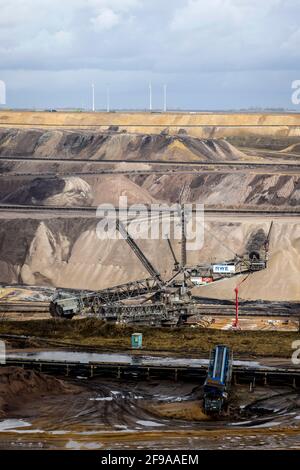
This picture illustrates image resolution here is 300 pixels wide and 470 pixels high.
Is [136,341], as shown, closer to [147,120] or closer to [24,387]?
[24,387]

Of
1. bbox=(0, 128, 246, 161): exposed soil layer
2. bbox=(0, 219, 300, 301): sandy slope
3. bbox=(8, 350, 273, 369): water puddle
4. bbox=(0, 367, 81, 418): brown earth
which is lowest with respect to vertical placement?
bbox=(0, 367, 81, 418): brown earth

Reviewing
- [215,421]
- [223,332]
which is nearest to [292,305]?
[223,332]

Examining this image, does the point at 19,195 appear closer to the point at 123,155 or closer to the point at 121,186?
the point at 121,186

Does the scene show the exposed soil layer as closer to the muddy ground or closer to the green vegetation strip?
the green vegetation strip

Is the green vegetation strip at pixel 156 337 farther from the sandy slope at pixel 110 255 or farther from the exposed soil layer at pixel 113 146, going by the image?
the exposed soil layer at pixel 113 146

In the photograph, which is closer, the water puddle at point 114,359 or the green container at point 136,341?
the water puddle at point 114,359

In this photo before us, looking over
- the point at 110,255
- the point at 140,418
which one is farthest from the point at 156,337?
the point at 110,255

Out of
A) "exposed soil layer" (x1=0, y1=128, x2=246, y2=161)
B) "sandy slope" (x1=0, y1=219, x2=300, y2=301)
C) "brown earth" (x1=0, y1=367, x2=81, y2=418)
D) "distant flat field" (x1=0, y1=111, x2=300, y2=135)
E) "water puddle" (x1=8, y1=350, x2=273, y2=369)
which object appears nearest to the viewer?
"brown earth" (x1=0, y1=367, x2=81, y2=418)

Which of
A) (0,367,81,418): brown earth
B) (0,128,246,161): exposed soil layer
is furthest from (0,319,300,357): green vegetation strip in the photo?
(0,128,246,161): exposed soil layer

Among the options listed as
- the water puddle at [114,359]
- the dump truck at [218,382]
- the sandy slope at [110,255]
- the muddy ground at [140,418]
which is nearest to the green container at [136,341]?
the water puddle at [114,359]

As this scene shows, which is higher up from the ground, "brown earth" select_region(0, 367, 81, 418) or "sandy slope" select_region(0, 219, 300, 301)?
"sandy slope" select_region(0, 219, 300, 301)
